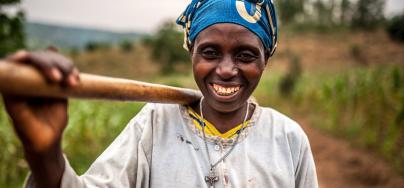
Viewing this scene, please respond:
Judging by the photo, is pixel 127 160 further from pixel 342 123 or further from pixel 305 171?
pixel 342 123

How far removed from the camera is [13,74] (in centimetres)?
70

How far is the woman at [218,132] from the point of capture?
4.61 feet

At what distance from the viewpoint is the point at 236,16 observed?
4.65 ft

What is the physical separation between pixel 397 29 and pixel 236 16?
102 ft

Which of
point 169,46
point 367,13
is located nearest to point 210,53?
point 169,46

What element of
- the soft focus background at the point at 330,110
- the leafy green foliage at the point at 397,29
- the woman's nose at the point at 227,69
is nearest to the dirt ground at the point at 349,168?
the soft focus background at the point at 330,110

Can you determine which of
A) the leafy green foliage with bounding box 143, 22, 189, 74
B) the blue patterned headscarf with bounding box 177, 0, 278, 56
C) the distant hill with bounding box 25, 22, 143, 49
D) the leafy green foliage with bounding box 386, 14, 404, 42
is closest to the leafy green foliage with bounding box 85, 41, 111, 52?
the distant hill with bounding box 25, 22, 143, 49

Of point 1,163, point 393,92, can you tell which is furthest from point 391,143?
point 1,163

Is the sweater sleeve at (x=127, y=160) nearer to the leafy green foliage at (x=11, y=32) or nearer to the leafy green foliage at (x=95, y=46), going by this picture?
the leafy green foliage at (x=11, y=32)

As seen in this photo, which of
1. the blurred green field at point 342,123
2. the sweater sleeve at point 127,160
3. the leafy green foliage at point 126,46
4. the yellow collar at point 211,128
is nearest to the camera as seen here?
the sweater sleeve at point 127,160

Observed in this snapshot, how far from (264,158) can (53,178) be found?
35.2 inches

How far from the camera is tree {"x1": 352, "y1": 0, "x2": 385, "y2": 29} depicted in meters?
35.4

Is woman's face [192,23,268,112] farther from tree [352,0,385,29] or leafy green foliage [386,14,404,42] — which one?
tree [352,0,385,29]

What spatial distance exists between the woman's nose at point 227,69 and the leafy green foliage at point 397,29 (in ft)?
A: 97.6
